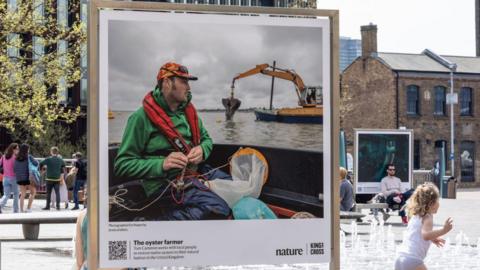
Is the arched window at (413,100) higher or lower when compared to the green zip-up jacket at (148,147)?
higher

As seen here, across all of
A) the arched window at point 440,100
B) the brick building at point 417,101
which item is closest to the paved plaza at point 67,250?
the brick building at point 417,101

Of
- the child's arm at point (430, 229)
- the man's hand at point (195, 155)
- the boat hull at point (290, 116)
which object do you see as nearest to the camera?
the man's hand at point (195, 155)

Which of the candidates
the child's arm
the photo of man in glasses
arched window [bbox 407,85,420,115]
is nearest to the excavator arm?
the child's arm

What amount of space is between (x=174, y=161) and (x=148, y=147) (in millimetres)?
161

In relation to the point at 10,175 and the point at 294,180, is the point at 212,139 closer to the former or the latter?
the point at 294,180

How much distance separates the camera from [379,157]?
27.3 m

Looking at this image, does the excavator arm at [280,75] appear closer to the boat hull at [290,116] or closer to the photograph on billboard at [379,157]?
the boat hull at [290,116]

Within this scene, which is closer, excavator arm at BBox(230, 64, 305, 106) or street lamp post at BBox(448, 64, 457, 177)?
excavator arm at BBox(230, 64, 305, 106)

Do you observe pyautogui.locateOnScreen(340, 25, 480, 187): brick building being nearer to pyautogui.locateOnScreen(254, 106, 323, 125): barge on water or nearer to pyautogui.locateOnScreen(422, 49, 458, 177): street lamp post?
pyautogui.locateOnScreen(422, 49, 458, 177): street lamp post

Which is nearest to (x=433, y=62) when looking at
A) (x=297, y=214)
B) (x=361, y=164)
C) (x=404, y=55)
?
(x=404, y=55)

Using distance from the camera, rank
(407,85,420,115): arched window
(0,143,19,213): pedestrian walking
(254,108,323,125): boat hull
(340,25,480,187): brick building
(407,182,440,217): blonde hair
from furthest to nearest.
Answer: (407,85,420,115): arched window, (340,25,480,187): brick building, (0,143,19,213): pedestrian walking, (407,182,440,217): blonde hair, (254,108,323,125): boat hull

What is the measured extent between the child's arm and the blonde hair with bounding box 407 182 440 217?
0.21ft

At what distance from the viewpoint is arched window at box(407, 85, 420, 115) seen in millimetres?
61344

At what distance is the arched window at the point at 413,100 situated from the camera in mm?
61344
